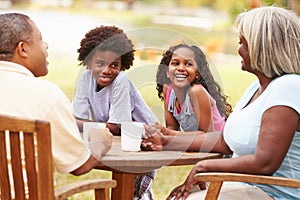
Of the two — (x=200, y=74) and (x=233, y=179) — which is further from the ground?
(x=200, y=74)

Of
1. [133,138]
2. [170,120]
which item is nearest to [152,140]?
[133,138]

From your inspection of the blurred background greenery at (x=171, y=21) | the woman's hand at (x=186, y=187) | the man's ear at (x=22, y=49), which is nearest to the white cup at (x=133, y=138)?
the woman's hand at (x=186, y=187)

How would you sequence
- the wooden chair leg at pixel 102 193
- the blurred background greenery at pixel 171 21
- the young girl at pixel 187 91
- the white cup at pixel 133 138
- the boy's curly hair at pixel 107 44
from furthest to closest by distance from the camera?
the blurred background greenery at pixel 171 21, the boy's curly hair at pixel 107 44, the young girl at pixel 187 91, the white cup at pixel 133 138, the wooden chair leg at pixel 102 193

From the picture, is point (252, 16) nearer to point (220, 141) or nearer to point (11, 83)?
point (220, 141)

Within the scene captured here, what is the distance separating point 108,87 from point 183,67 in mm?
358

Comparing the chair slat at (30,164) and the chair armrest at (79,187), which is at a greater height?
the chair slat at (30,164)

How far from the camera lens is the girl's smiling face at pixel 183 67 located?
9.84ft

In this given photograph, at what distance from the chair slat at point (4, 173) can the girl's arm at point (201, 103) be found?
3.05ft

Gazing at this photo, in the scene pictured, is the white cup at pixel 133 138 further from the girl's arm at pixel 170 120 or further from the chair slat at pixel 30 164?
the chair slat at pixel 30 164

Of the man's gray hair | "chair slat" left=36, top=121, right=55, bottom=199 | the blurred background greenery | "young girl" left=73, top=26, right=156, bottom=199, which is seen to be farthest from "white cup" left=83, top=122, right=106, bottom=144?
the blurred background greenery

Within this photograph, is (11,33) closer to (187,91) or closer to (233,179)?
(187,91)

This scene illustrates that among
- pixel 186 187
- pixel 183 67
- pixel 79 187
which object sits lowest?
pixel 186 187

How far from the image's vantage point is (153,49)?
3076mm

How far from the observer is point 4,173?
242 centimetres
